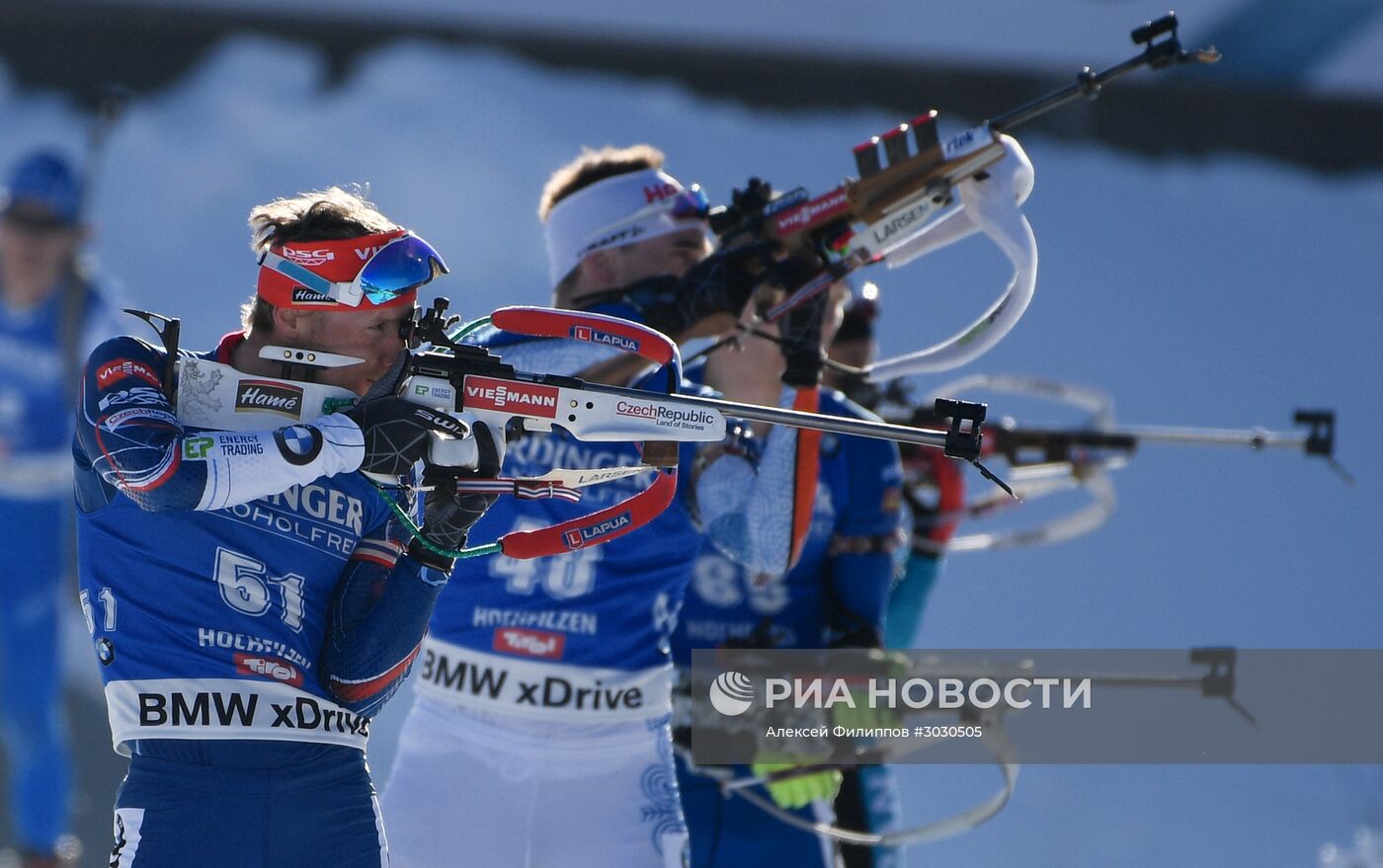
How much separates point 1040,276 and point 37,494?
160 inches

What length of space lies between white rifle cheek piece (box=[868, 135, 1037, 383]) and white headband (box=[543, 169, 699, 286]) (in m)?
0.63

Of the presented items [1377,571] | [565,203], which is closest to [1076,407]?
[1377,571]

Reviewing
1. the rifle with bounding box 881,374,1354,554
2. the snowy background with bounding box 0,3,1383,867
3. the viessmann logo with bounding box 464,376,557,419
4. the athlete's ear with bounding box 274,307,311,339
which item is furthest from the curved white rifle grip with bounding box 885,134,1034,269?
the snowy background with bounding box 0,3,1383,867

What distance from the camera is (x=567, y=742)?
10.2 feet

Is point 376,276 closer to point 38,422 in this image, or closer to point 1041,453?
point 1041,453

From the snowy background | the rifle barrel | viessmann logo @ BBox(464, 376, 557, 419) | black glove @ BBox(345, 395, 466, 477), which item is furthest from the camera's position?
the snowy background

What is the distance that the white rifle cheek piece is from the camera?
122 inches

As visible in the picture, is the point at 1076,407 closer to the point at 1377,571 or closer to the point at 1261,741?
the point at 1377,571

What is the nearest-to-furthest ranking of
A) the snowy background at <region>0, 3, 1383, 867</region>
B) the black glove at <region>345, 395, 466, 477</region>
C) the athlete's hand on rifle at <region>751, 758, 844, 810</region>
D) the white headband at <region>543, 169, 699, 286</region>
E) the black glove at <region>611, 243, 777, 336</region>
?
the black glove at <region>345, 395, 466, 477</region>
the black glove at <region>611, 243, 777, 336</region>
the white headband at <region>543, 169, 699, 286</region>
the athlete's hand on rifle at <region>751, 758, 844, 810</region>
the snowy background at <region>0, 3, 1383, 867</region>

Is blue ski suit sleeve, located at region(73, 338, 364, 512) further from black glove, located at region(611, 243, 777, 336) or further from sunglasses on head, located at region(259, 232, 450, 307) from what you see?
black glove, located at region(611, 243, 777, 336)

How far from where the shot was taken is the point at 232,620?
2354mm

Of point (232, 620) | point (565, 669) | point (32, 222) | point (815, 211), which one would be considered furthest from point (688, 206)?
point (32, 222)

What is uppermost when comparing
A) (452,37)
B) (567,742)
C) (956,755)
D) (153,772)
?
(452,37)

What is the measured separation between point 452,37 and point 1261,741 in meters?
4.21
